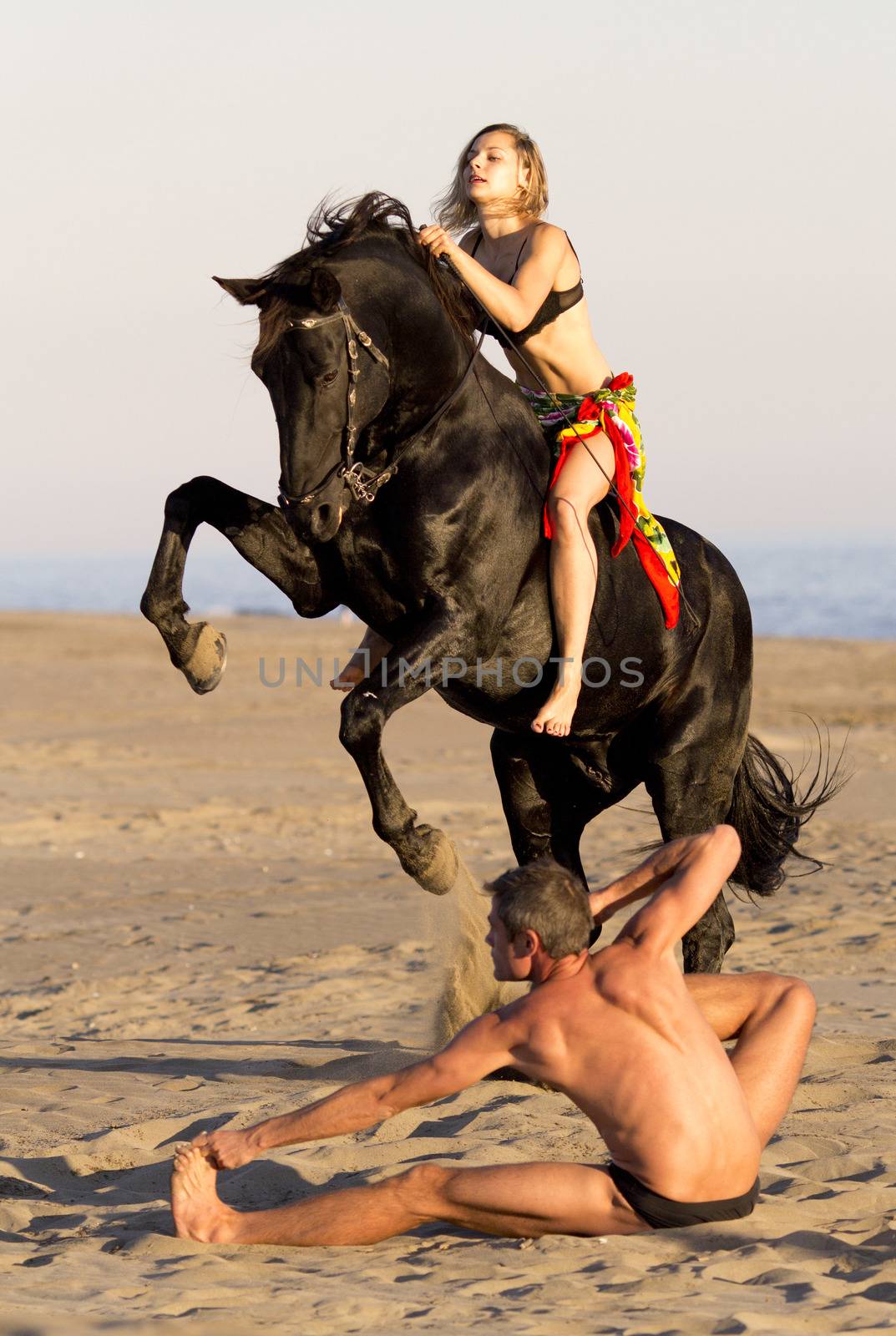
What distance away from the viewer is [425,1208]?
13.5 ft

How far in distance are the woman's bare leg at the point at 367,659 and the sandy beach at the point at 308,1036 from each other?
100 centimetres

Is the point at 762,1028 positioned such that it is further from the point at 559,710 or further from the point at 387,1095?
the point at 559,710

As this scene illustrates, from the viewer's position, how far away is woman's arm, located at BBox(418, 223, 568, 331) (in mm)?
5113

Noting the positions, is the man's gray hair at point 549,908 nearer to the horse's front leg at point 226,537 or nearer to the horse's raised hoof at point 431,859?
the horse's raised hoof at point 431,859

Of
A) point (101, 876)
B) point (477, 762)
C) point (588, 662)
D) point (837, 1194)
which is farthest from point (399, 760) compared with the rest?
point (837, 1194)

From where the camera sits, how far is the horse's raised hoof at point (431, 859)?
17.0 feet

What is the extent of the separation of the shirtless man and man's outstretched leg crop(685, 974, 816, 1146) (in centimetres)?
2

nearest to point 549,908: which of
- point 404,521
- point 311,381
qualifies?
point 404,521

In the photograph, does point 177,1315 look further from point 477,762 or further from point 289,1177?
point 477,762

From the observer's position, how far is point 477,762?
15570 millimetres

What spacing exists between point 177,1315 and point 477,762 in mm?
12122

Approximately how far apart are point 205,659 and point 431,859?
3.34 ft

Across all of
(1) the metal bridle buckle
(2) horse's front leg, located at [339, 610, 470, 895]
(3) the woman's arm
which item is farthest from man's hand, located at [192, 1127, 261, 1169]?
(3) the woman's arm

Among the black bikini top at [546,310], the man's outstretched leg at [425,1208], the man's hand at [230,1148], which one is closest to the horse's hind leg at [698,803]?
the black bikini top at [546,310]
